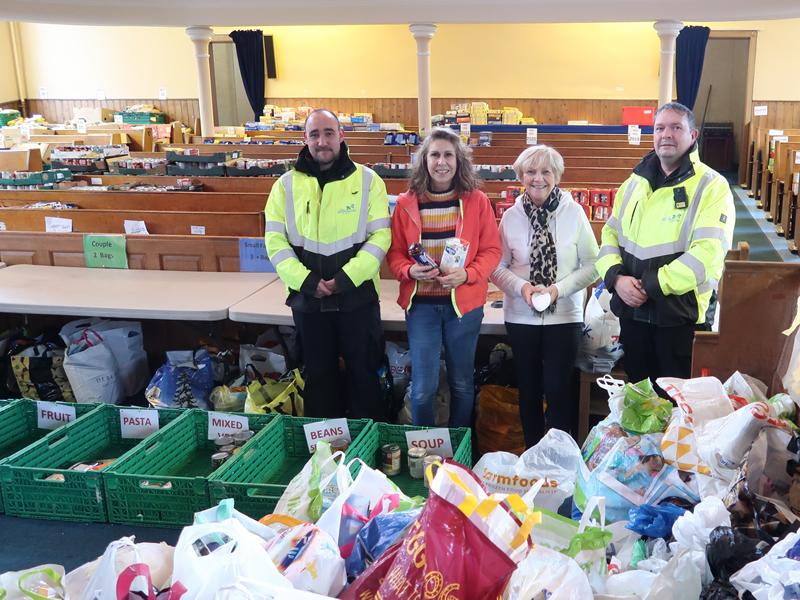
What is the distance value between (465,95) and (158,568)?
15.4 metres

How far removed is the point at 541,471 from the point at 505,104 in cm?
1448

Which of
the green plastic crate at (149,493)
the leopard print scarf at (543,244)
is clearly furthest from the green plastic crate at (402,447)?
the leopard print scarf at (543,244)

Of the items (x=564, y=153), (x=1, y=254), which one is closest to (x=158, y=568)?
(x=1, y=254)

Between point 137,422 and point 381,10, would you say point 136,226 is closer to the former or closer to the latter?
point 137,422

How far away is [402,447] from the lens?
2.69 m

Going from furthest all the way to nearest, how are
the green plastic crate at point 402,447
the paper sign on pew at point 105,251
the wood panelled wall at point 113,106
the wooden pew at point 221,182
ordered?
the wood panelled wall at point 113,106
the wooden pew at point 221,182
the paper sign on pew at point 105,251
the green plastic crate at point 402,447

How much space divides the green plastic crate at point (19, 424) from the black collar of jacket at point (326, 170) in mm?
1229

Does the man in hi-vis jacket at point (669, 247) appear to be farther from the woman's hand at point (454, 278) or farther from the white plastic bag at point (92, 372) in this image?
the white plastic bag at point (92, 372)

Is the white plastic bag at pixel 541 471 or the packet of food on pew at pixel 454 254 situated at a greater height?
the packet of food on pew at pixel 454 254

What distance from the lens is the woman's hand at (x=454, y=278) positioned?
2.87 metres

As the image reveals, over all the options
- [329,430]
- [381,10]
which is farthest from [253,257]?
[381,10]

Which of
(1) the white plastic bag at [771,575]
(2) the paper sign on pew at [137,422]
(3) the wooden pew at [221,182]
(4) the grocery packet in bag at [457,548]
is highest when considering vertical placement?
(3) the wooden pew at [221,182]

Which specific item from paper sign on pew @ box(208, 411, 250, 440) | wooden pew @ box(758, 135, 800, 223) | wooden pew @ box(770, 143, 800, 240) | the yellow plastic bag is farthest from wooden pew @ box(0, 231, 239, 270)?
wooden pew @ box(758, 135, 800, 223)

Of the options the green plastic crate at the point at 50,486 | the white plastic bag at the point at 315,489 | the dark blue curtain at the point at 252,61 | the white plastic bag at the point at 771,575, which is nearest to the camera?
the white plastic bag at the point at 771,575
